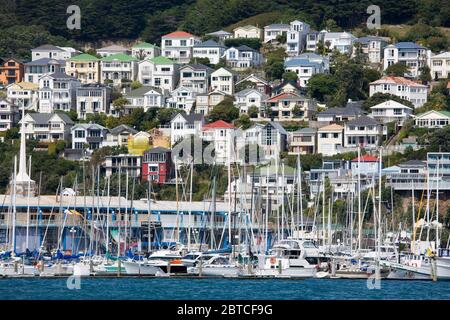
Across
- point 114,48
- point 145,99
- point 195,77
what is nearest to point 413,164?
point 145,99

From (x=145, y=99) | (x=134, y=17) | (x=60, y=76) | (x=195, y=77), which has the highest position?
(x=134, y=17)

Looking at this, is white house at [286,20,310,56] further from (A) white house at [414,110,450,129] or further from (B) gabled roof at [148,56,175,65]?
(A) white house at [414,110,450,129]

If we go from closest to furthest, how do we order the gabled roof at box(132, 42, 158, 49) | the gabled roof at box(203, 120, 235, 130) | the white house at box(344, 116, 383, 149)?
the white house at box(344, 116, 383, 149) → the gabled roof at box(203, 120, 235, 130) → the gabled roof at box(132, 42, 158, 49)

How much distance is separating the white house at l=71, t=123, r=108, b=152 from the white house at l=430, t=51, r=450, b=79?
27790mm

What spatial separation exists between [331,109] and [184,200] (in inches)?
1081

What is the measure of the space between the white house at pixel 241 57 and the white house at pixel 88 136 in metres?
19.9

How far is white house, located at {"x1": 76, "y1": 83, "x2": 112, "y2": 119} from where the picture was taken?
97750 mm

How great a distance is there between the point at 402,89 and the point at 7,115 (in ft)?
94.1

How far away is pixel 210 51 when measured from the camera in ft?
362

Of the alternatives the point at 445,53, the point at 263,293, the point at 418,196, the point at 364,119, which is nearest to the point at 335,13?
the point at 445,53

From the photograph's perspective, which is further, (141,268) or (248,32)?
(248,32)

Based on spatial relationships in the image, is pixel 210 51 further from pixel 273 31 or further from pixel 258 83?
pixel 258 83

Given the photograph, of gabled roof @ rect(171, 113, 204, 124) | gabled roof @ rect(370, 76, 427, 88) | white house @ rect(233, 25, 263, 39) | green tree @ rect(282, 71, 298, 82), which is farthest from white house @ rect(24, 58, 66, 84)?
gabled roof @ rect(370, 76, 427, 88)

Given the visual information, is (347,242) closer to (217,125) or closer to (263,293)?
(263,293)
